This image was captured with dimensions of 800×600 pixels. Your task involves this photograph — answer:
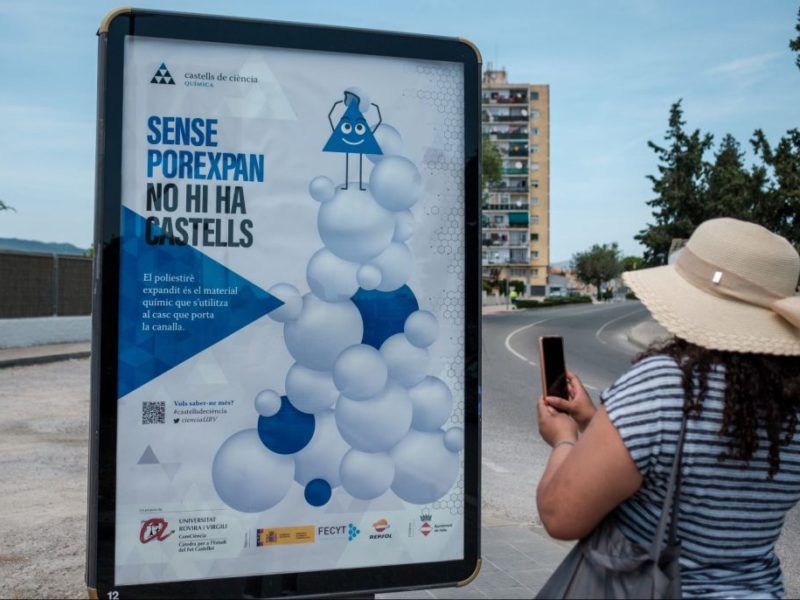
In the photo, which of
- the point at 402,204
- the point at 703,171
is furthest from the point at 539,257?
the point at 402,204

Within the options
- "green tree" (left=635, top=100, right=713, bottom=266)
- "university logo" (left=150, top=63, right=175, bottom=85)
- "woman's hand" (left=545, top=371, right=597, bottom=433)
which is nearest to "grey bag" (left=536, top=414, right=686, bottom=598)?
"woman's hand" (left=545, top=371, right=597, bottom=433)

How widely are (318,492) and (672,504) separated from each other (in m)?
1.50

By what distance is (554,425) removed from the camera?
216 centimetres

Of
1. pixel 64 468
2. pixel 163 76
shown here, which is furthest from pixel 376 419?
pixel 64 468

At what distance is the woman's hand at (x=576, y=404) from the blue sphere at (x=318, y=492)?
108cm

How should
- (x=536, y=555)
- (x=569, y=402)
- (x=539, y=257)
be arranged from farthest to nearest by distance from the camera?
(x=539, y=257)
(x=536, y=555)
(x=569, y=402)

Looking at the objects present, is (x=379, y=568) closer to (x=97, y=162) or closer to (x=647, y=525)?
(x=647, y=525)

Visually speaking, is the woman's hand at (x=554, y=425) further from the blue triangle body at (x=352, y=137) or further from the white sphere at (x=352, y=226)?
the blue triangle body at (x=352, y=137)

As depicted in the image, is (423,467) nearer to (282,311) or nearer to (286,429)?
(286,429)

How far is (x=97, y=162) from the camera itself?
111 inches

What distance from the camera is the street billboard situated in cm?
288

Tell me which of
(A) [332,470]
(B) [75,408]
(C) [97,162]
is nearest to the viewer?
(C) [97,162]

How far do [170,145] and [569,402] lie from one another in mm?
1524

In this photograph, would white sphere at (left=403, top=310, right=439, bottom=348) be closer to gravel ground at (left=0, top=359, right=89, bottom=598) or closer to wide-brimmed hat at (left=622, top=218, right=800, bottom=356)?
wide-brimmed hat at (left=622, top=218, right=800, bottom=356)
